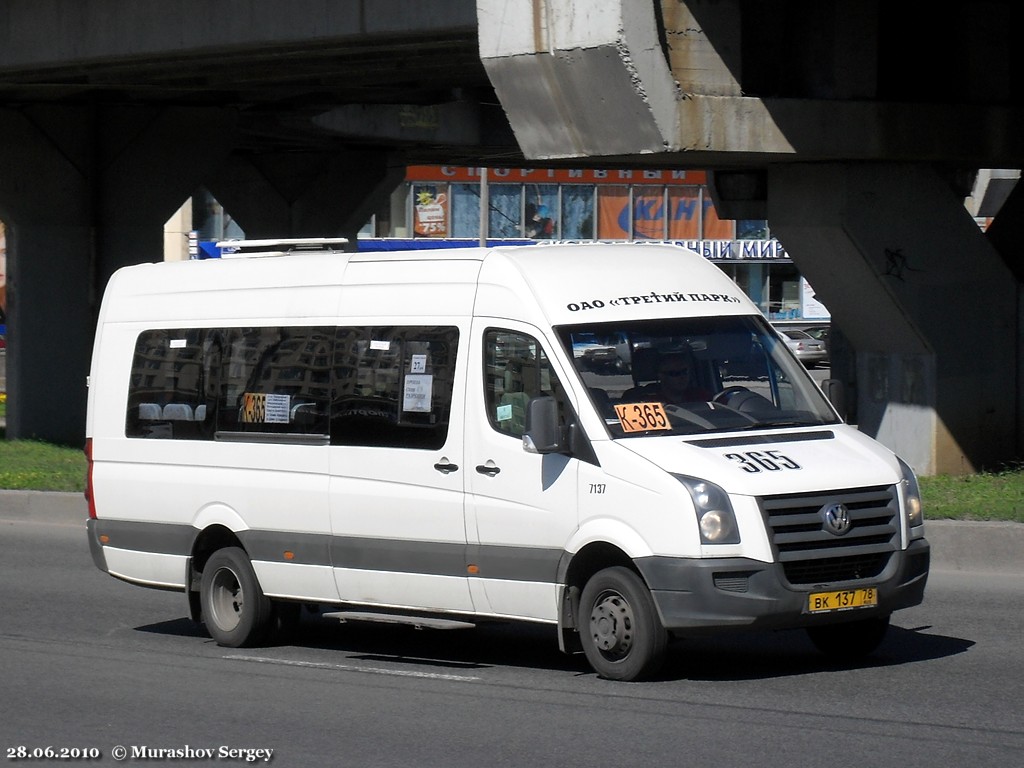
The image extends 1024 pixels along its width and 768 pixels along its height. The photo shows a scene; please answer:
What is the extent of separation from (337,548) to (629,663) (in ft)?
7.19

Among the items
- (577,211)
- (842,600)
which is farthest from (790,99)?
(577,211)

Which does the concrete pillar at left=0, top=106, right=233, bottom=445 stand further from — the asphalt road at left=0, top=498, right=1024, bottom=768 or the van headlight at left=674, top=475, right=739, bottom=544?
the van headlight at left=674, top=475, right=739, bottom=544

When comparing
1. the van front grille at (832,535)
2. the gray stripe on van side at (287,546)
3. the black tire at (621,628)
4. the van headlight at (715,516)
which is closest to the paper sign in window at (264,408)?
the gray stripe on van side at (287,546)

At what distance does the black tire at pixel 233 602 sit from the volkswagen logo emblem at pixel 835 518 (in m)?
3.88

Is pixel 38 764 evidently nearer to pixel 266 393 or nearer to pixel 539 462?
pixel 539 462

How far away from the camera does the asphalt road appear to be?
297 inches

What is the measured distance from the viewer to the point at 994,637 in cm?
1034

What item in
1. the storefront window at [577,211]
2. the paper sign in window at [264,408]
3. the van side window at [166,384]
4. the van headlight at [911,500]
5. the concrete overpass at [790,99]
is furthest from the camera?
the storefront window at [577,211]

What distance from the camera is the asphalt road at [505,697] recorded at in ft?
24.7

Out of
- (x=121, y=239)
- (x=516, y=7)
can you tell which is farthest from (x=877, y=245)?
(x=121, y=239)

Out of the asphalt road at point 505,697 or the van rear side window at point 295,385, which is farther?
the van rear side window at point 295,385

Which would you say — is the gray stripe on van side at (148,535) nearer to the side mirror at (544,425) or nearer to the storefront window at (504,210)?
the side mirror at (544,425)

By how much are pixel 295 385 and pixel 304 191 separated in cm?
2954

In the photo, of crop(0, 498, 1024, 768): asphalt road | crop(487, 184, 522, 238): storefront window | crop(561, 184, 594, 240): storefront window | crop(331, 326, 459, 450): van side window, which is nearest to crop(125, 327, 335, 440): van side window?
crop(331, 326, 459, 450): van side window
